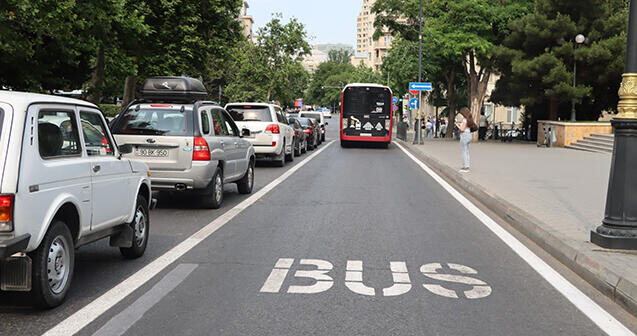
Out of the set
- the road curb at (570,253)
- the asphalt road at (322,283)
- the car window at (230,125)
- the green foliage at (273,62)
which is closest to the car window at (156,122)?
the asphalt road at (322,283)

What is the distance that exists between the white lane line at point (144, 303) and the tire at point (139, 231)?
57cm

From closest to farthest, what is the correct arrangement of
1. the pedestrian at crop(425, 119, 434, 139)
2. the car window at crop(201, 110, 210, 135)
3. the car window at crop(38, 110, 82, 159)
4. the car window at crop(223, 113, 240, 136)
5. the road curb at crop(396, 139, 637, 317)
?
the car window at crop(38, 110, 82, 159) → the road curb at crop(396, 139, 637, 317) → the car window at crop(201, 110, 210, 135) → the car window at crop(223, 113, 240, 136) → the pedestrian at crop(425, 119, 434, 139)

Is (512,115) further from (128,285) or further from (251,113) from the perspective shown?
(128,285)

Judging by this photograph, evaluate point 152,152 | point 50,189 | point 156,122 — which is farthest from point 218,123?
point 50,189

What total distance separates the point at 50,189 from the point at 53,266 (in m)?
0.59

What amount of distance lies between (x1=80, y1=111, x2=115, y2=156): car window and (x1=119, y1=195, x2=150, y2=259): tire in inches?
30.2

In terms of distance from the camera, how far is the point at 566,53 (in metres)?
34.2

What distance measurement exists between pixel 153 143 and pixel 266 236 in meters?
2.92

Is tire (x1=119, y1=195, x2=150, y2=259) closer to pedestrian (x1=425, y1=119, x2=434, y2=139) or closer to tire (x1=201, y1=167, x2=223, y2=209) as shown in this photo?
tire (x1=201, y1=167, x2=223, y2=209)

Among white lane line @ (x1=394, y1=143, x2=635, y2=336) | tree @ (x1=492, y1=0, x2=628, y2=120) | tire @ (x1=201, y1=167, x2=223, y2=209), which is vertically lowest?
white lane line @ (x1=394, y1=143, x2=635, y2=336)

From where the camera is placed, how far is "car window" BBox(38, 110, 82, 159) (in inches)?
202

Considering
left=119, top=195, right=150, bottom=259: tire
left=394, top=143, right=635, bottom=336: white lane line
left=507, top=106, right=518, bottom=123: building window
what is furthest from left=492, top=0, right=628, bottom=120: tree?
left=507, top=106, right=518, bottom=123: building window

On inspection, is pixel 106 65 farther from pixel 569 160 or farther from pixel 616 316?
pixel 616 316

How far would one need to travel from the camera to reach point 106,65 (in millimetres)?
28500
